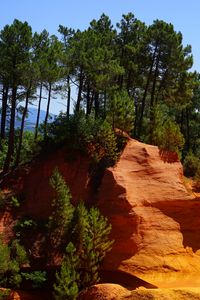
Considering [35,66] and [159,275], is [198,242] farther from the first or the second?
[35,66]

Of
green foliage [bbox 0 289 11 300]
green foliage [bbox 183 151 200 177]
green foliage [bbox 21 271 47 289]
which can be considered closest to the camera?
green foliage [bbox 0 289 11 300]

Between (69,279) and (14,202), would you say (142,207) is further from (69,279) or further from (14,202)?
(14,202)

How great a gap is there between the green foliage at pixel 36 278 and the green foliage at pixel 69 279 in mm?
1876

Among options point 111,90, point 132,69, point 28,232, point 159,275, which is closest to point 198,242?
point 159,275

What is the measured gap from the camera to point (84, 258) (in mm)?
23047

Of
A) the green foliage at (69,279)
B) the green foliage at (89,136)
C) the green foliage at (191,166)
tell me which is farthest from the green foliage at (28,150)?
the green foliage at (191,166)

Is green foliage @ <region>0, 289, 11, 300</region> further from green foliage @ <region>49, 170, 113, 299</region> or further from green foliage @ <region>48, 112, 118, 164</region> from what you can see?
green foliage @ <region>48, 112, 118, 164</region>

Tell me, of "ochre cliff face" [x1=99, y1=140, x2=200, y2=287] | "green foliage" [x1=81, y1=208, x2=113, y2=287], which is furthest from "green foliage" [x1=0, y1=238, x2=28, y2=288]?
"ochre cliff face" [x1=99, y1=140, x2=200, y2=287]

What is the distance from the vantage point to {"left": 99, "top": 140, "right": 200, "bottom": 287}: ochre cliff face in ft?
82.5

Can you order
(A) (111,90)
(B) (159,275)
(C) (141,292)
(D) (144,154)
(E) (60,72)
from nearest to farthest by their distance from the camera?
(C) (141,292) → (B) (159,275) → (D) (144,154) → (E) (60,72) → (A) (111,90)

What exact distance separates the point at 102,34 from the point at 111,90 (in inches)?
254

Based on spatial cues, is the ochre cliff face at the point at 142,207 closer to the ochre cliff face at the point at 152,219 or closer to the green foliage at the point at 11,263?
the ochre cliff face at the point at 152,219

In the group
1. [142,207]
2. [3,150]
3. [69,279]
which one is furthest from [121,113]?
[69,279]

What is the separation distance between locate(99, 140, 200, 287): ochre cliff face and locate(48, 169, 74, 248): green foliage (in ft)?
7.43
